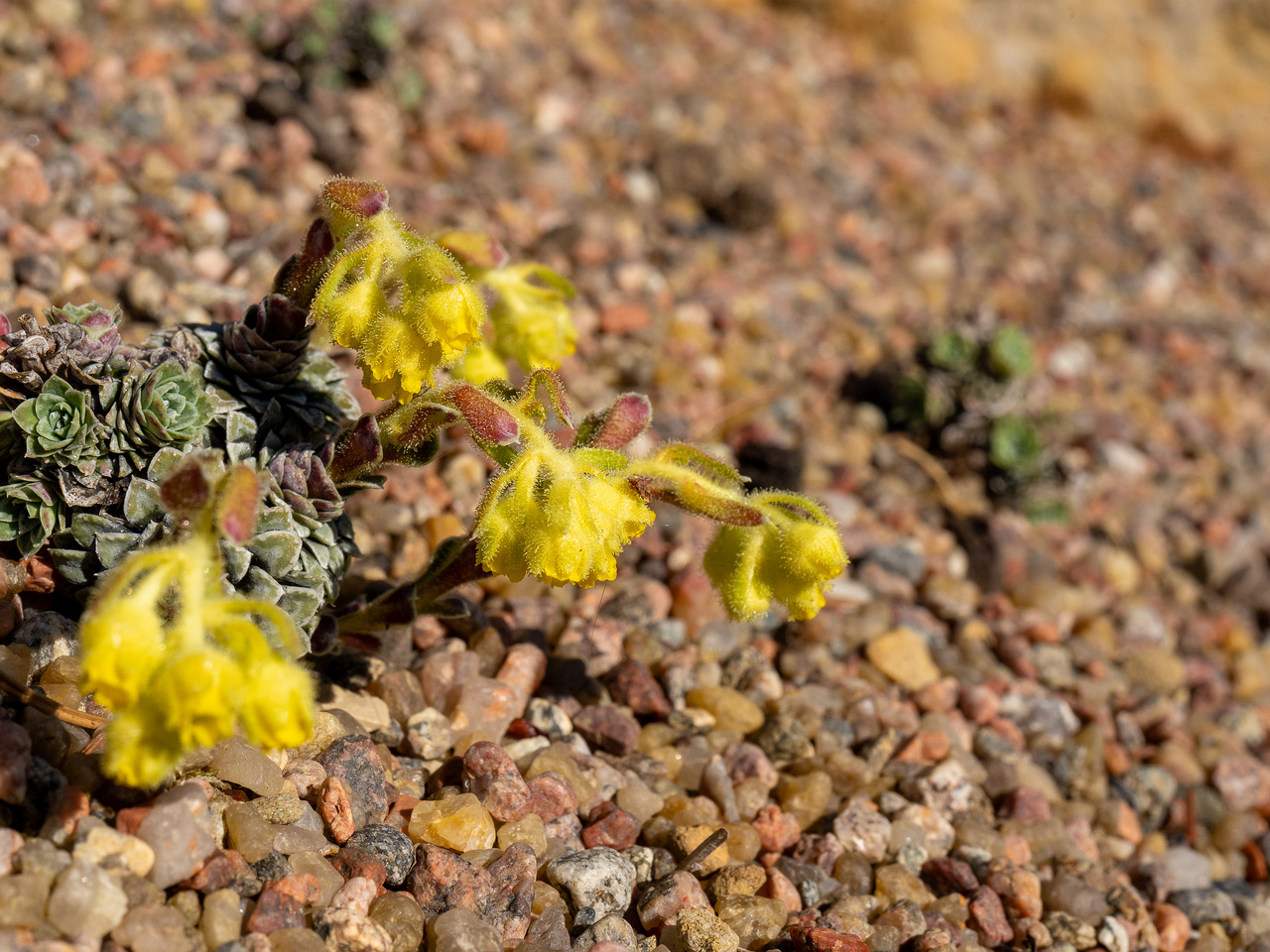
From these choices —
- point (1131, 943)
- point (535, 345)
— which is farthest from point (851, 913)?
point (535, 345)

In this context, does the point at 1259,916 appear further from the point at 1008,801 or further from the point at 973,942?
the point at 973,942

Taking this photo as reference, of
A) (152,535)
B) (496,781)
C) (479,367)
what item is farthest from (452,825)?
(479,367)

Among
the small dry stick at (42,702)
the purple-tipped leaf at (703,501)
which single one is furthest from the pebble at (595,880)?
the small dry stick at (42,702)

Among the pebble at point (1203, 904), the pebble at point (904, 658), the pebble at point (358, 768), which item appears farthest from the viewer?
the pebble at point (904, 658)

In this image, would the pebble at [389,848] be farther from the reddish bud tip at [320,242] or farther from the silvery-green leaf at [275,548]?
the reddish bud tip at [320,242]

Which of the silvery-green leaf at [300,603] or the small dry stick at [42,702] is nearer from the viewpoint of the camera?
the small dry stick at [42,702]

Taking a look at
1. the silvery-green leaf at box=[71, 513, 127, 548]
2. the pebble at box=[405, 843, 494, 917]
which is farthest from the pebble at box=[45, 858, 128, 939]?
the silvery-green leaf at box=[71, 513, 127, 548]

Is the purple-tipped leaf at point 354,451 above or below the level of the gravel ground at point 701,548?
above

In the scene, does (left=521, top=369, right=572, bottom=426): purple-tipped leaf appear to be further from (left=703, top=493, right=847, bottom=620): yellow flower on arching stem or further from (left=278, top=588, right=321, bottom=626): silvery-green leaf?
(left=278, top=588, right=321, bottom=626): silvery-green leaf
